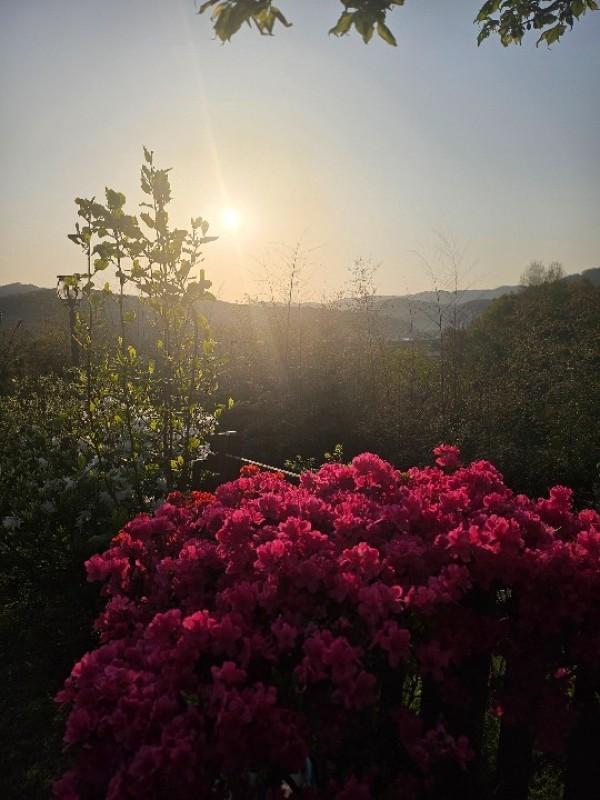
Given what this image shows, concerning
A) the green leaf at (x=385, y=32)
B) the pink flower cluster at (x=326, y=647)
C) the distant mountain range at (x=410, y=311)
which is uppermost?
the green leaf at (x=385, y=32)

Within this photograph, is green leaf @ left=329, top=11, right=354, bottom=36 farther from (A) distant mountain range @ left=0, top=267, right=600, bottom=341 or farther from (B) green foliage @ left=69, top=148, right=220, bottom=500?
(A) distant mountain range @ left=0, top=267, right=600, bottom=341

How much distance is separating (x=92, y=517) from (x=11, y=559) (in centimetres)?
56

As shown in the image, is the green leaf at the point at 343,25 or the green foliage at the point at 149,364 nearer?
the green leaf at the point at 343,25

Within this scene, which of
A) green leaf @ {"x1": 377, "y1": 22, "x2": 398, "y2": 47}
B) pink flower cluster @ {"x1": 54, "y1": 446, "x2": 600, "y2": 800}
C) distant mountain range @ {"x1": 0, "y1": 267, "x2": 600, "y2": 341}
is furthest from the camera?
distant mountain range @ {"x1": 0, "y1": 267, "x2": 600, "y2": 341}

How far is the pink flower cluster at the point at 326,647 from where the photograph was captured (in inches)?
52.4

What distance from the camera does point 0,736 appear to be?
283cm

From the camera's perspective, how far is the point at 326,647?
143 centimetres

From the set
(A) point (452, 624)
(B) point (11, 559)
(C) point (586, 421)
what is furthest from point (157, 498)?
(C) point (586, 421)

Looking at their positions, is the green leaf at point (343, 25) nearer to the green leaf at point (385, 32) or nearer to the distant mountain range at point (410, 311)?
the green leaf at point (385, 32)

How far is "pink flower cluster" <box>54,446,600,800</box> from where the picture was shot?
133cm

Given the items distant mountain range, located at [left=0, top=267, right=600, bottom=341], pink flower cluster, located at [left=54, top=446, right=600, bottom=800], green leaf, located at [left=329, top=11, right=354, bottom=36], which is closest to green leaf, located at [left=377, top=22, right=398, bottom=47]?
green leaf, located at [left=329, top=11, right=354, bottom=36]

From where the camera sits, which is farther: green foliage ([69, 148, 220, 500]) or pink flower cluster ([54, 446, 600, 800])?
green foliage ([69, 148, 220, 500])

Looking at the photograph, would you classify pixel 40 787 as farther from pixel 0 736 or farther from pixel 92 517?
pixel 92 517

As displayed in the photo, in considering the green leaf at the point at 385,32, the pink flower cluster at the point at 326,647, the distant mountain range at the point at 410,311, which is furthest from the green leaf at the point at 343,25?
the distant mountain range at the point at 410,311
